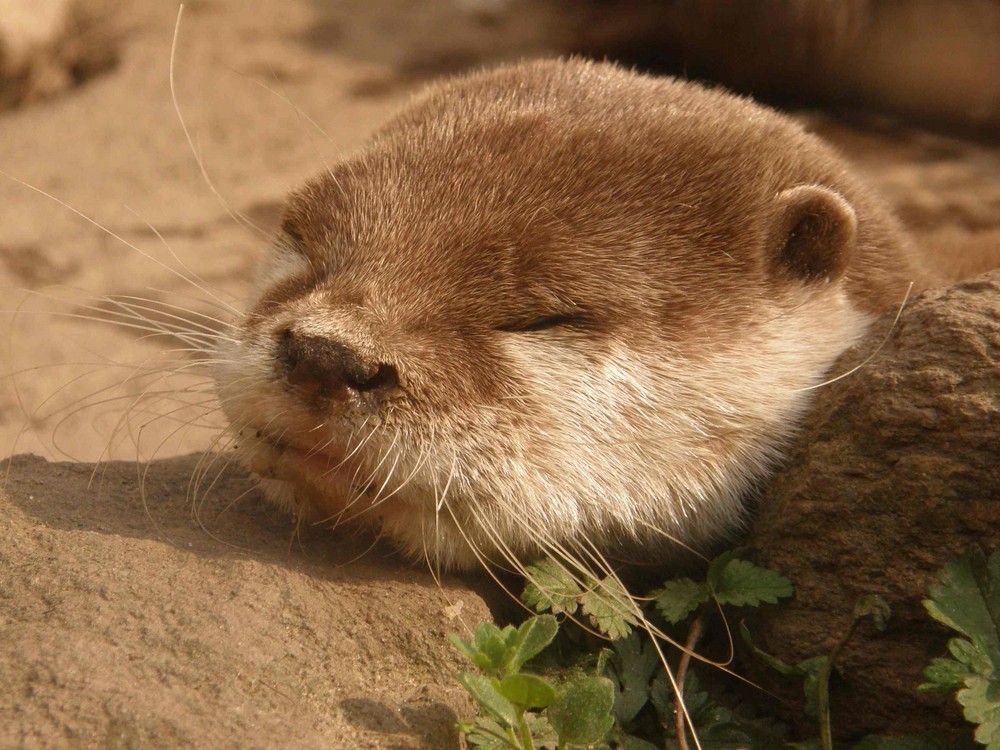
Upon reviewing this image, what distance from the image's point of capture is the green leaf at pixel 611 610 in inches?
100

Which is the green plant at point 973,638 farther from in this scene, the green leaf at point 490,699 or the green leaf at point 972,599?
the green leaf at point 490,699

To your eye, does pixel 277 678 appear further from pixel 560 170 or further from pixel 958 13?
pixel 958 13

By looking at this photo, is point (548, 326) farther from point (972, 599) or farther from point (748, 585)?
point (972, 599)

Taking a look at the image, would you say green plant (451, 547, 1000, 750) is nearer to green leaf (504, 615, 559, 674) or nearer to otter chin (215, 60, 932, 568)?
green leaf (504, 615, 559, 674)

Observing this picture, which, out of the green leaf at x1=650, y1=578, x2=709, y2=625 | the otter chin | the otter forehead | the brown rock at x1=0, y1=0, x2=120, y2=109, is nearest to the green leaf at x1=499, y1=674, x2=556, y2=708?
the otter chin

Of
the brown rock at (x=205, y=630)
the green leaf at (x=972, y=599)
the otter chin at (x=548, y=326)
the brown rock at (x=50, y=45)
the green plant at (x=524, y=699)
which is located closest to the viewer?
the brown rock at (x=205, y=630)

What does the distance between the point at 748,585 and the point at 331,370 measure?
1.18 m

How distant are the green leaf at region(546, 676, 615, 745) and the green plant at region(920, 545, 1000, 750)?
65 centimetres

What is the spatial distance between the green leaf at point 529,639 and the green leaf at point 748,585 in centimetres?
Result: 57

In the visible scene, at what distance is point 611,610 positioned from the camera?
2.59 meters

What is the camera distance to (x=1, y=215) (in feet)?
21.4

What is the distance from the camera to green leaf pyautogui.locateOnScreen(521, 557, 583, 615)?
259 centimetres

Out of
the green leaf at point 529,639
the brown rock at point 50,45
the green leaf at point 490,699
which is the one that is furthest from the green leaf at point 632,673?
the brown rock at point 50,45

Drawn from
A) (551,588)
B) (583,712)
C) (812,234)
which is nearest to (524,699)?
(583,712)
